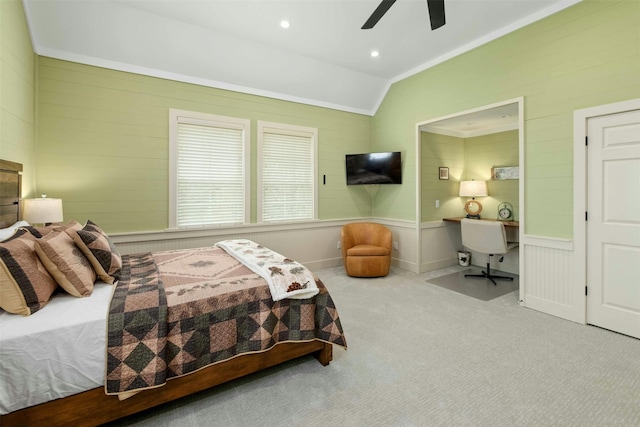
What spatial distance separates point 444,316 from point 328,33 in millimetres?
3670

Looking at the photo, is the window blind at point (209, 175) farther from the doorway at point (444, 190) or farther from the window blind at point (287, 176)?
the doorway at point (444, 190)

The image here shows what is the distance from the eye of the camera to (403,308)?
3.46m

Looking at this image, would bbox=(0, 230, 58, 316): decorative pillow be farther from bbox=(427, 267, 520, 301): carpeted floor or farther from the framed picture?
the framed picture

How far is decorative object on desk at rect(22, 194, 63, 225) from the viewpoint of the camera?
2.57 meters

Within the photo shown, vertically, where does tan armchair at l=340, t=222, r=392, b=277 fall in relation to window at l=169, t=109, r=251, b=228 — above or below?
below

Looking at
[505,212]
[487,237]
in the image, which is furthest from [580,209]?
[505,212]

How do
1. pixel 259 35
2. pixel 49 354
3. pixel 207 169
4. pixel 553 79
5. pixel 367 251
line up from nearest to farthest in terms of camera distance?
pixel 49 354 → pixel 553 79 → pixel 259 35 → pixel 207 169 → pixel 367 251

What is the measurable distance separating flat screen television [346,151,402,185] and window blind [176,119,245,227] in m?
1.98

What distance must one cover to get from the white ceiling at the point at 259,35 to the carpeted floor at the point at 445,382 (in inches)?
134

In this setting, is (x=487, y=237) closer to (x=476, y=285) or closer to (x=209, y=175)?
(x=476, y=285)

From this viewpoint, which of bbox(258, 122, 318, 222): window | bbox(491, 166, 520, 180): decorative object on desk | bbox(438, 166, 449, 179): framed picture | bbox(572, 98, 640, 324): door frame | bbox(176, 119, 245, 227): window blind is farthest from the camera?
bbox(438, 166, 449, 179): framed picture

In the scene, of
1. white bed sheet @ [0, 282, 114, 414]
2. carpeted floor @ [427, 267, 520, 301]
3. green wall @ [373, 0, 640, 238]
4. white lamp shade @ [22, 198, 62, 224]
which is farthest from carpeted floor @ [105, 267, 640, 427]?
white lamp shade @ [22, 198, 62, 224]

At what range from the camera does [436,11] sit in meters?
2.42

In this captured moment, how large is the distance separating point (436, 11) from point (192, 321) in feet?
9.81
